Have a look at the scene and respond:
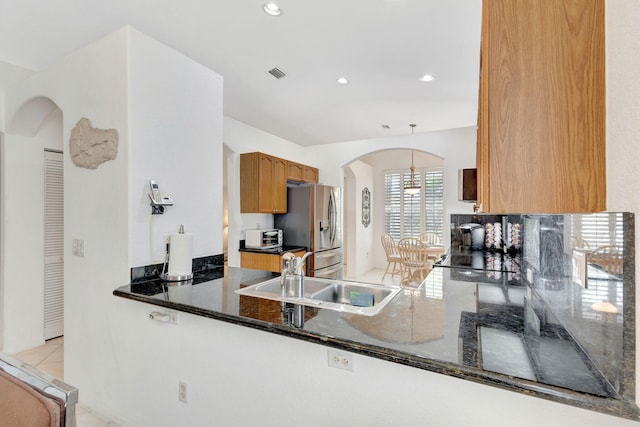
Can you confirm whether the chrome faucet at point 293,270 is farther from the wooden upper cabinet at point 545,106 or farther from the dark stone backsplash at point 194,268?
the wooden upper cabinet at point 545,106

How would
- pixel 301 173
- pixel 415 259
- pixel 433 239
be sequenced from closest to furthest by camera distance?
pixel 301 173 → pixel 415 259 → pixel 433 239

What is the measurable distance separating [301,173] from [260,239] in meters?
1.46

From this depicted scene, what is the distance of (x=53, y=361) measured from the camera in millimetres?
2746

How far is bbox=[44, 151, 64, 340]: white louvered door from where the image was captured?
311 centimetres

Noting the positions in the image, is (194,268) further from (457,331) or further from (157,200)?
(457,331)

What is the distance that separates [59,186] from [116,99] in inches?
77.4

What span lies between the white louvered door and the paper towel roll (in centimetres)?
206

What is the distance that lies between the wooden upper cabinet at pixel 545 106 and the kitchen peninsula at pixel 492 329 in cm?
19

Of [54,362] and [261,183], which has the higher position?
[261,183]

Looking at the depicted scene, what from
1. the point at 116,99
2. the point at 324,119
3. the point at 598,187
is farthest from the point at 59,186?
the point at 598,187

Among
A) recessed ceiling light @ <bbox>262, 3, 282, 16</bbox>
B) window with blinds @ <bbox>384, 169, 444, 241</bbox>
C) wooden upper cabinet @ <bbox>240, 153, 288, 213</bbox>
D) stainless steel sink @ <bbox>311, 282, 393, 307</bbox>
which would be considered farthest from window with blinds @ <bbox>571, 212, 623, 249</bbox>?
window with blinds @ <bbox>384, 169, 444, 241</bbox>

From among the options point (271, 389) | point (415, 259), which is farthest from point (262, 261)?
point (415, 259)

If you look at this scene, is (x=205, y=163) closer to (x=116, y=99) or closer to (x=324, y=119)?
(x=116, y=99)

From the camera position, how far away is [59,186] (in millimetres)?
3219
